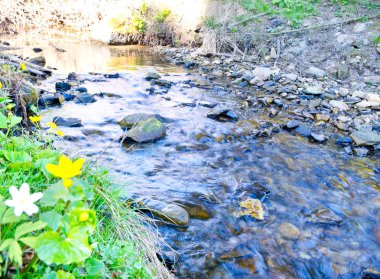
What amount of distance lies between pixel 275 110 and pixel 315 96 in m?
1.14

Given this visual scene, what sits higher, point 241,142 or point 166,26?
point 166,26

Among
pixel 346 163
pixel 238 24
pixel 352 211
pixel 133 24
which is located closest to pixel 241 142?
pixel 346 163

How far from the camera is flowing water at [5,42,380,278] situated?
7.89 ft

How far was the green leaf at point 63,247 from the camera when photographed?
3.44 feet

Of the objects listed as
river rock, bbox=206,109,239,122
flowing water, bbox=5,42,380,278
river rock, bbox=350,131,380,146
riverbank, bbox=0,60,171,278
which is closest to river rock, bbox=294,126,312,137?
flowing water, bbox=5,42,380,278

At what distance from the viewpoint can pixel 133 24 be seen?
12070 millimetres

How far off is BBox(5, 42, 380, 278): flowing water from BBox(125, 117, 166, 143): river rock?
0.13 metres

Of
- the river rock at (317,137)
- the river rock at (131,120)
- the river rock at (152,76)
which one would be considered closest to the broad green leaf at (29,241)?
the river rock at (131,120)

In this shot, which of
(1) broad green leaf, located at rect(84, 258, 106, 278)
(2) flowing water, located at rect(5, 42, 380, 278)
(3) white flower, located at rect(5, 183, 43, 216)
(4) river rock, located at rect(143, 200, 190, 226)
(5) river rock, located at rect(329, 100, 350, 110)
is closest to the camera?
(3) white flower, located at rect(5, 183, 43, 216)

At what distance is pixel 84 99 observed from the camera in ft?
18.5

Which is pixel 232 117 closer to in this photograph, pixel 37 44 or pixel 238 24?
pixel 238 24

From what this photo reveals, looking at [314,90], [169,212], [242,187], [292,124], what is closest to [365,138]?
[292,124]

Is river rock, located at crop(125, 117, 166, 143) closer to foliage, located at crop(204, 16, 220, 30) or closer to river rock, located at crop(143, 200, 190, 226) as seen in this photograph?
river rock, located at crop(143, 200, 190, 226)

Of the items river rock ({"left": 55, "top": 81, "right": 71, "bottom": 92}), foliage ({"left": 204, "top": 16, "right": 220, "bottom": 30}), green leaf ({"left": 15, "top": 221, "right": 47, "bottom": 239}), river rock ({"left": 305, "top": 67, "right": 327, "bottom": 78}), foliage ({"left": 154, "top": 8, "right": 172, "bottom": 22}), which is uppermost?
foliage ({"left": 154, "top": 8, "right": 172, "bottom": 22})
